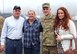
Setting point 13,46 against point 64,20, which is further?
point 13,46

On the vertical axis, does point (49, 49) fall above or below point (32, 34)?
below

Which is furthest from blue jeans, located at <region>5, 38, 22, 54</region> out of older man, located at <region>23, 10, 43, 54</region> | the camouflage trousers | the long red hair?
the long red hair

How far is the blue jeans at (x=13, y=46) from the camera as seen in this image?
739 centimetres

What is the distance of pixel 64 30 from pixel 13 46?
1.25 meters

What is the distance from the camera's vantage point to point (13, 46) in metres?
7.40

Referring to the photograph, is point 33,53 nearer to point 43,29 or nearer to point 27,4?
point 43,29

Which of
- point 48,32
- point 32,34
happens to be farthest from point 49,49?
point 32,34

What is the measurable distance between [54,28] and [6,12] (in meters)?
2.51

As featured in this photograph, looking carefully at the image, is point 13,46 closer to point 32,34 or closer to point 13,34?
point 13,34

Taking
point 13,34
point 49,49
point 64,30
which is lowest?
point 49,49

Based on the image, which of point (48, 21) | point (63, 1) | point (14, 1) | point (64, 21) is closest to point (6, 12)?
point (14, 1)

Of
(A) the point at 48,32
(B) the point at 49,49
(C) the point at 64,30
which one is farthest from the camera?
(B) the point at 49,49

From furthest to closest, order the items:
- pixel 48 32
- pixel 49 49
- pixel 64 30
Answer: pixel 49 49 < pixel 48 32 < pixel 64 30

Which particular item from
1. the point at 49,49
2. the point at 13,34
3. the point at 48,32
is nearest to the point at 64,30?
the point at 48,32
